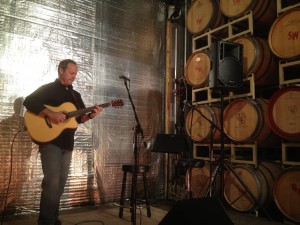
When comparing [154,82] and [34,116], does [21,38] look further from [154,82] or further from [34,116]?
[154,82]

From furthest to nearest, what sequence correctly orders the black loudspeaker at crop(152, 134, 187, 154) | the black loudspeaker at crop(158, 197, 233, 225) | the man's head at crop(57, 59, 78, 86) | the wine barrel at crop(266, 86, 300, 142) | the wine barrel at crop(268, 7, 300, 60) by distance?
1. the black loudspeaker at crop(152, 134, 187, 154)
2. the wine barrel at crop(268, 7, 300, 60)
3. the wine barrel at crop(266, 86, 300, 142)
4. the man's head at crop(57, 59, 78, 86)
5. the black loudspeaker at crop(158, 197, 233, 225)

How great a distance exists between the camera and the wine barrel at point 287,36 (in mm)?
3738

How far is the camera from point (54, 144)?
10.7 feet

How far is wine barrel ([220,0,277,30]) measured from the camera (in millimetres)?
4375

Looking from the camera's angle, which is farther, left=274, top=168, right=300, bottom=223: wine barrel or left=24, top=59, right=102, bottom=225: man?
left=274, top=168, right=300, bottom=223: wine barrel

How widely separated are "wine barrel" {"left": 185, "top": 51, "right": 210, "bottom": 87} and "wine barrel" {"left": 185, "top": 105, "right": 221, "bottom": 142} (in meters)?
0.47

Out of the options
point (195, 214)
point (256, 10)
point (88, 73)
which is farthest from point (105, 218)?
point (256, 10)

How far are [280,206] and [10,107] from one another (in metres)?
3.95

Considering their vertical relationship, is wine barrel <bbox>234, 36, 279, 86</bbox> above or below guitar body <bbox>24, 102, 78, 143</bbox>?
above

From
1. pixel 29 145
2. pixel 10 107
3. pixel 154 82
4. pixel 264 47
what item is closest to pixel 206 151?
pixel 154 82

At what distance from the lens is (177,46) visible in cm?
611

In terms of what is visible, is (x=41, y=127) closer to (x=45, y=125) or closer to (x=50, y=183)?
(x=45, y=125)

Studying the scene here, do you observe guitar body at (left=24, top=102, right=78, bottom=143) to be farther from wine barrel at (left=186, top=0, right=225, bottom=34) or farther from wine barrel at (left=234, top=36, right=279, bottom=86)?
wine barrel at (left=186, top=0, right=225, bottom=34)

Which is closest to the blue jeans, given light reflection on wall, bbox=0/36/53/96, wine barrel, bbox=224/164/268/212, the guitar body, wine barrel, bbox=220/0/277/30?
the guitar body
